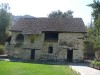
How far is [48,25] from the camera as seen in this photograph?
186 feet

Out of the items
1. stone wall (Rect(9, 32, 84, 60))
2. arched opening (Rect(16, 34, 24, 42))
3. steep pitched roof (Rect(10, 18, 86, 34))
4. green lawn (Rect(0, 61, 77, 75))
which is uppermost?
steep pitched roof (Rect(10, 18, 86, 34))

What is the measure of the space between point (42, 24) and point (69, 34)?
6.65 metres

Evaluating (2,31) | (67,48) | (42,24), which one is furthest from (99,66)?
(2,31)

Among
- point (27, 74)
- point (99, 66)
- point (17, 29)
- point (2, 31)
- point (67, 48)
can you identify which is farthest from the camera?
point (2, 31)

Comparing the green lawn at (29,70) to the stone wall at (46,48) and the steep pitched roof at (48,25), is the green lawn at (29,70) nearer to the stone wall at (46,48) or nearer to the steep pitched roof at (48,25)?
the stone wall at (46,48)

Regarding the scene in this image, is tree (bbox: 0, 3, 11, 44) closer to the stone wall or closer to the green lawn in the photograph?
the stone wall

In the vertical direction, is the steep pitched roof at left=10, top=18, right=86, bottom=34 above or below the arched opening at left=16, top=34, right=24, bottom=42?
above

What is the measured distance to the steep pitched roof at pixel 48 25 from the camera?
54.8 m

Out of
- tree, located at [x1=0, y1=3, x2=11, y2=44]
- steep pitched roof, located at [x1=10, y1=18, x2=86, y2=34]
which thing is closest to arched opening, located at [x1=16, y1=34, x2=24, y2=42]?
steep pitched roof, located at [x1=10, y1=18, x2=86, y2=34]

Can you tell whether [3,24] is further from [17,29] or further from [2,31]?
[17,29]

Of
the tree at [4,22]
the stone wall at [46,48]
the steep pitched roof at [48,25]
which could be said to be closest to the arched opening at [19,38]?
the steep pitched roof at [48,25]

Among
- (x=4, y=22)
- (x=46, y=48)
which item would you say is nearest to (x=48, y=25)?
(x=46, y=48)

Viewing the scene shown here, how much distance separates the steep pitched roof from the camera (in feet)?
180

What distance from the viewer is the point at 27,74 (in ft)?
74.8
